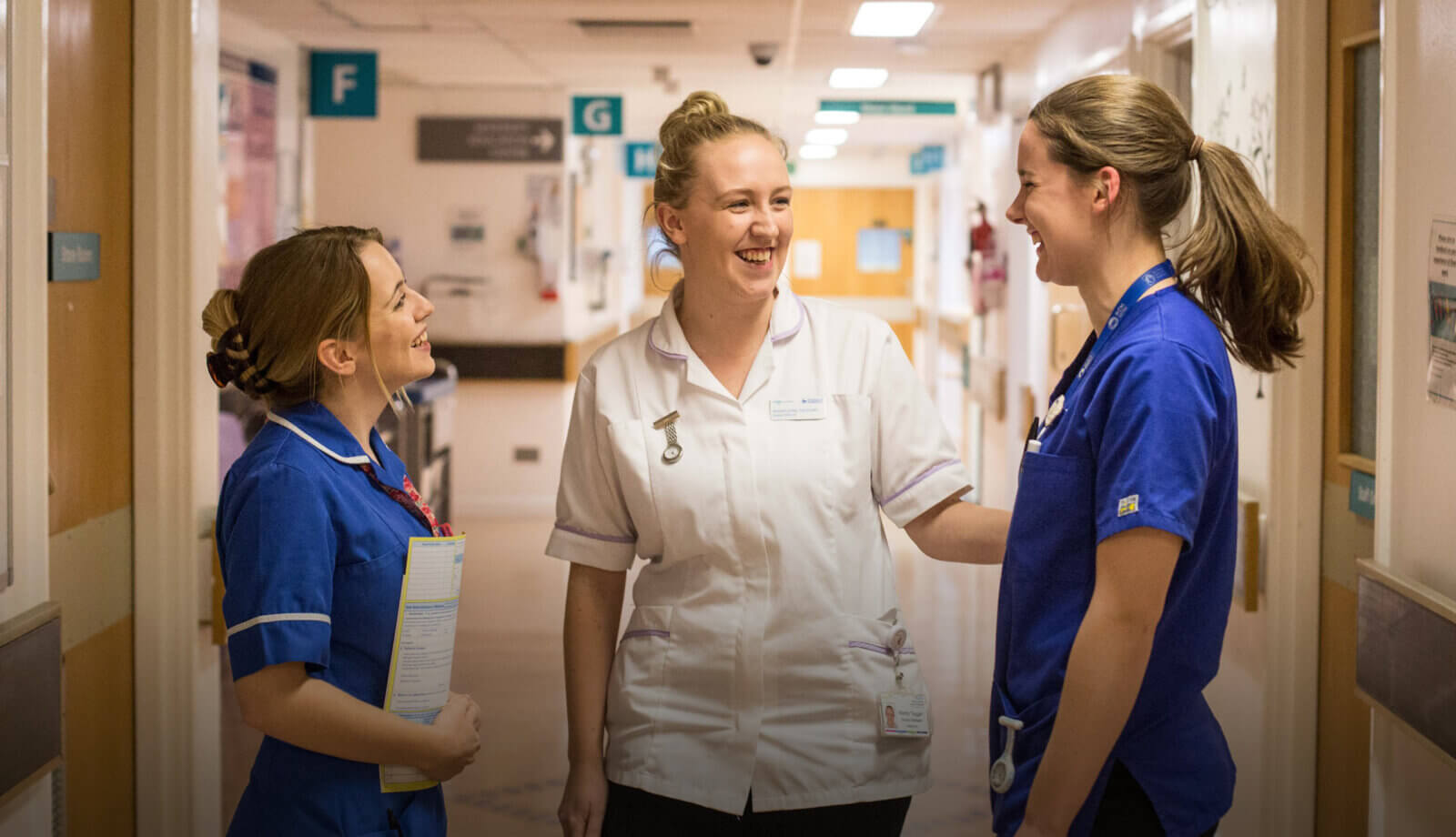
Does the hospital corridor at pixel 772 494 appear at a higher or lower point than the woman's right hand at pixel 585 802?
higher

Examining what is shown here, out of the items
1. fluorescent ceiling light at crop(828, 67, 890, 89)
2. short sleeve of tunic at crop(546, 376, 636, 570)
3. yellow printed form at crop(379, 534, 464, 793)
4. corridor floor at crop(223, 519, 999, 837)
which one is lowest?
corridor floor at crop(223, 519, 999, 837)

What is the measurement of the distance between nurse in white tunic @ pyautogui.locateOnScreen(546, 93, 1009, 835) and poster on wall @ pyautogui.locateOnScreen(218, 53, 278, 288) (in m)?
5.04

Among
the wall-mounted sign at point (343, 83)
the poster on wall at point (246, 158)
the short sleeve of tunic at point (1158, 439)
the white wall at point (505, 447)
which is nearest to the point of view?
the short sleeve of tunic at point (1158, 439)

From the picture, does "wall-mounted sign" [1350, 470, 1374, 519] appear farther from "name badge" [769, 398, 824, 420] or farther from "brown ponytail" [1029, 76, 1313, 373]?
"name badge" [769, 398, 824, 420]

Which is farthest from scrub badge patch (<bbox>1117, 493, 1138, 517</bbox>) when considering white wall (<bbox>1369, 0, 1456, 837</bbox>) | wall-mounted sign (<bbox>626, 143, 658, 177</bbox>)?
wall-mounted sign (<bbox>626, 143, 658, 177</bbox>)

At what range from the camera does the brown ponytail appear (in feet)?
5.10

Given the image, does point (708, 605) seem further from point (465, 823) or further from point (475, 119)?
point (475, 119)

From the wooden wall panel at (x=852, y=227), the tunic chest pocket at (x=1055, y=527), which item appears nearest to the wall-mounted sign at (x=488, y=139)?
the tunic chest pocket at (x=1055, y=527)

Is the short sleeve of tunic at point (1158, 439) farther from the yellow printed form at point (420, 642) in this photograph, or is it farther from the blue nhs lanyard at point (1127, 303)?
the yellow printed form at point (420, 642)

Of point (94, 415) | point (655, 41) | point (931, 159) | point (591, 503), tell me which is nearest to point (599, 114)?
point (655, 41)

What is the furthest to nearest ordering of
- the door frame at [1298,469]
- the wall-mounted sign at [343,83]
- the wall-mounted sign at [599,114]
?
the wall-mounted sign at [599,114]
the wall-mounted sign at [343,83]
the door frame at [1298,469]

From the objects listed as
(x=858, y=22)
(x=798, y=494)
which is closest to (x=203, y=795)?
Answer: (x=798, y=494)

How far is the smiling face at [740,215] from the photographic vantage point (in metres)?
1.88

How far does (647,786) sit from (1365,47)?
6.70 feet
